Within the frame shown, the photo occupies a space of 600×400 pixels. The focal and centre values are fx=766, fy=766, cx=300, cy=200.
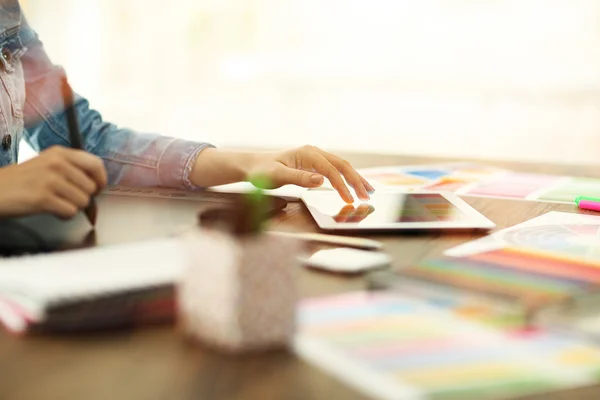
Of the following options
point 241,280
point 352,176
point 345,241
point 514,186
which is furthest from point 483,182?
point 241,280

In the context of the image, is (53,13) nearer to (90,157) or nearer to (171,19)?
(171,19)

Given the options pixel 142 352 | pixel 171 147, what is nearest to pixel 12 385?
pixel 142 352

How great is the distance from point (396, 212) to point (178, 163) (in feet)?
1.34

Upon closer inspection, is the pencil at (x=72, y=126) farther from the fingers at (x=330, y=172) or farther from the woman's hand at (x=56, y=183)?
the fingers at (x=330, y=172)

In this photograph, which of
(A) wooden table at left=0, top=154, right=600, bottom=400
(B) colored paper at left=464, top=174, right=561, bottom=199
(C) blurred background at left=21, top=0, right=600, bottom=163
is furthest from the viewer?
(C) blurred background at left=21, top=0, right=600, bottom=163

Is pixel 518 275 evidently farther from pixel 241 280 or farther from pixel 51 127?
pixel 51 127

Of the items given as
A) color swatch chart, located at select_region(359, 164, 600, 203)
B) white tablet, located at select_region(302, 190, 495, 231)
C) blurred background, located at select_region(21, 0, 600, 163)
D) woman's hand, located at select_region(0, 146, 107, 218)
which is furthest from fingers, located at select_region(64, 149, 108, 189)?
blurred background, located at select_region(21, 0, 600, 163)

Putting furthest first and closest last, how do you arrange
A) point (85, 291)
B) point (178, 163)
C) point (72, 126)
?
point (178, 163), point (72, 126), point (85, 291)

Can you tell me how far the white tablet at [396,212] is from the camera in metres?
0.95

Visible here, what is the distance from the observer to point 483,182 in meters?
1.36

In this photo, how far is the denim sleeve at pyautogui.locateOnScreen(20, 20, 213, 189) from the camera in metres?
1.27

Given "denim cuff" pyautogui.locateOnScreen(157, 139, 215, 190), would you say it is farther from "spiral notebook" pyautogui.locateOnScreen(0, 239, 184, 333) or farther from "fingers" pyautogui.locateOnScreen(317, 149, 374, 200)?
"spiral notebook" pyautogui.locateOnScreen(0, 239, 184, 333)

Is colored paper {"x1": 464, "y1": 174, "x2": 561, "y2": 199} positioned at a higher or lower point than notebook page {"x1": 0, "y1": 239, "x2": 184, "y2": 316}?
lower

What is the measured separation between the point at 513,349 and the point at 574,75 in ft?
9.39
